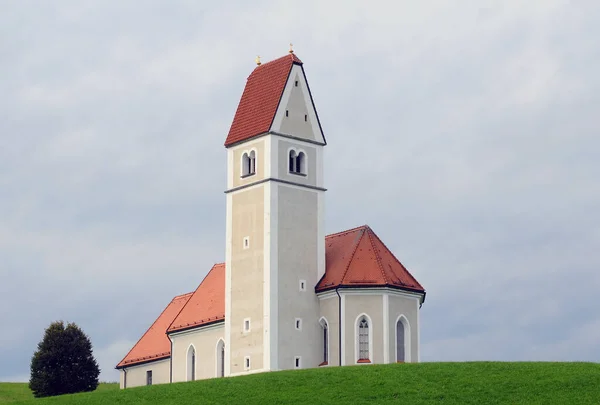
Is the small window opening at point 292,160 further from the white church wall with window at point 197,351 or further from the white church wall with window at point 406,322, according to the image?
the white church wall with window at point 197,351

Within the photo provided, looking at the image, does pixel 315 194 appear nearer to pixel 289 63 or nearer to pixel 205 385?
pixel 289 63

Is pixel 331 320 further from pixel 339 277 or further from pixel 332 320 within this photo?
pixel 339 277

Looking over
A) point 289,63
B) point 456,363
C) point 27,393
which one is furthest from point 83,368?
point 456,363

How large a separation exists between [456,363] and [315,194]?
17822 millimetres

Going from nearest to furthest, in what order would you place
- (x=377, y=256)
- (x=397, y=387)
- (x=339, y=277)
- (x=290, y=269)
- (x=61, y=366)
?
(x=397, y=387) → (x=339, y=277) → (x=290, y=269) → (x=377, y=256) → (x=61, y=366)

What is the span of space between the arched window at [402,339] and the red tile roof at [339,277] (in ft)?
7.01

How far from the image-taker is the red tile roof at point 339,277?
78.9 metres

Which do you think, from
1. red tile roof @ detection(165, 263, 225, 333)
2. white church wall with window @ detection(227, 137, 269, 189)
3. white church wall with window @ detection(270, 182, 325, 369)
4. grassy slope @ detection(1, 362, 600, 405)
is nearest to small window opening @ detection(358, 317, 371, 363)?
white church wall with window @ detection(270, 182, 325, 369)

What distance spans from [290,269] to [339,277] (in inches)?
119

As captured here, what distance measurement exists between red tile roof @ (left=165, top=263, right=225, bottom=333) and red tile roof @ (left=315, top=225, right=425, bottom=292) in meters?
8.39

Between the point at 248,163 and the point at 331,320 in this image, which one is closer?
the point at 331,320

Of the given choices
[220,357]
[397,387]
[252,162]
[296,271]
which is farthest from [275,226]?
[397,387]

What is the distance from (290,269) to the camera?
79062 mm

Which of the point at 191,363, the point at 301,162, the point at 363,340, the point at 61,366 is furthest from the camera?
the point at 61,366
